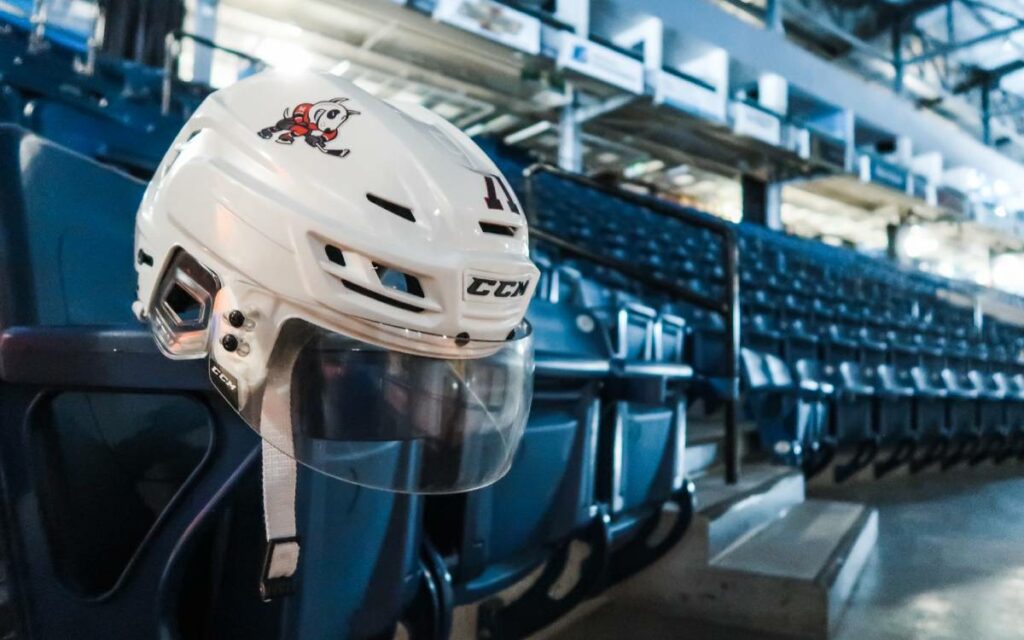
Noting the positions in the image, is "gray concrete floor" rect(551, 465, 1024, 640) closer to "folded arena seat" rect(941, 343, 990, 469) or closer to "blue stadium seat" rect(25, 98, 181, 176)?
"folded arena seat" rect(941, 343, 990, 469)

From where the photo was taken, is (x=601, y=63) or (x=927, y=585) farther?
(x=601, y=63)

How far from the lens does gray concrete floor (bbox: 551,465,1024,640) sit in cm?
154

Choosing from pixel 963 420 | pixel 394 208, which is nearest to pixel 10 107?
pixel 394 208

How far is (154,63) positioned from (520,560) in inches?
200

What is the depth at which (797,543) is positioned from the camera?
6.21ft

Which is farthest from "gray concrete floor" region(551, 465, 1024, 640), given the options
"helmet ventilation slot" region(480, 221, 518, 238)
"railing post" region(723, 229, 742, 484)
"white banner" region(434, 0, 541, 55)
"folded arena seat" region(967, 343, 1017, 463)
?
"white banner" region(434, 0, 541, 55)

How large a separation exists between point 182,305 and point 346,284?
199mm

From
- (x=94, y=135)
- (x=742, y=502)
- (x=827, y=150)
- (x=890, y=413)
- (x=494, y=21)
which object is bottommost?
(x=742, y=502)

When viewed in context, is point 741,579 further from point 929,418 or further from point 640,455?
point 929,418

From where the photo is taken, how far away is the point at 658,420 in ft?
4.98

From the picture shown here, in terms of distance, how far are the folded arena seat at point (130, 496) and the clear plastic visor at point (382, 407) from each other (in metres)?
0.08

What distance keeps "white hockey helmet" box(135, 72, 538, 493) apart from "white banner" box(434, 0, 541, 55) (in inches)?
281

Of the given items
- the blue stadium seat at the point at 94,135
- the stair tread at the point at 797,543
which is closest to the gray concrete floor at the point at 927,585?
the stair tread at the point at 797,543

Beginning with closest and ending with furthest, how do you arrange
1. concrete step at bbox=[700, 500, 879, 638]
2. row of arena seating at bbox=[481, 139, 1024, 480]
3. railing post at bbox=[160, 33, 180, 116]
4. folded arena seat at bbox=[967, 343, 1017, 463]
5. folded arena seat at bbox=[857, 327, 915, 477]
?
1. concrete step at bbox=[700, 500, 879, 638]
2. row of arena seating at bbox=[481, 139, 1024, 480]
3. folded arena seat at bbox=[857, 327, 915, 477]
4. railing post at bbox=[160, 33, 180, 116]
5. folded arena seat at bbox=[967, 343, 1017, 463]
